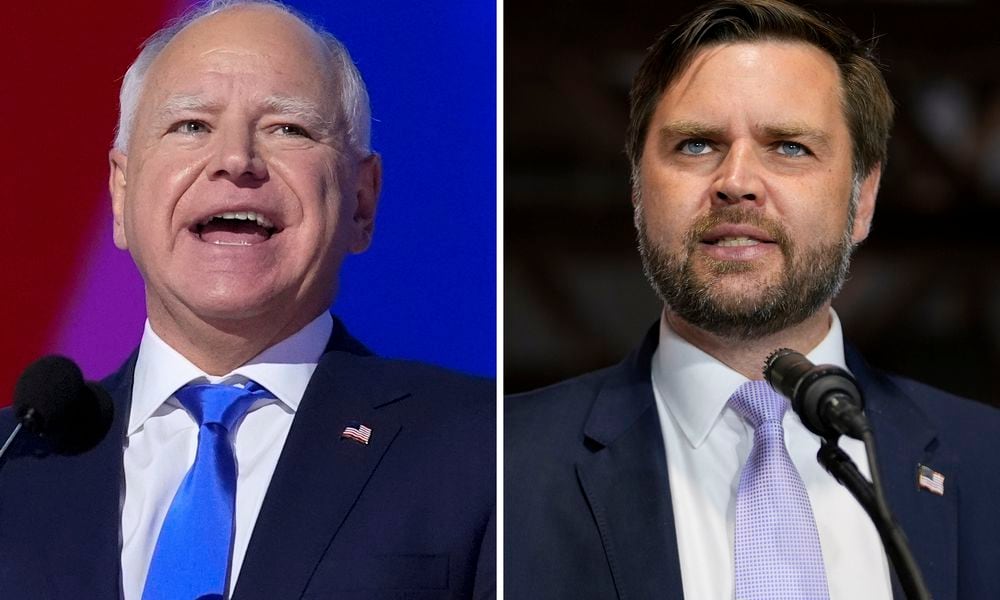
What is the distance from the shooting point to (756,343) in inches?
111

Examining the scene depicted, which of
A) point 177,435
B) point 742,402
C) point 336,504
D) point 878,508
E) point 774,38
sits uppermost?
point 774,38

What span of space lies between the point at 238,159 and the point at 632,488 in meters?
1.08

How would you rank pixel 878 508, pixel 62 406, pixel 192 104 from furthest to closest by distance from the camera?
1. pixel 192 104
2. pixel 62 406
3. pixel 878 508

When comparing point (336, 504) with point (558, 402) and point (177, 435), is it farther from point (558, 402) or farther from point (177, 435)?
point (558, 402)

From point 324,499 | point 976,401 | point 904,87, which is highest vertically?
point 904,87

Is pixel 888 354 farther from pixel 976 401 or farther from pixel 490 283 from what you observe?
pixel 490 283

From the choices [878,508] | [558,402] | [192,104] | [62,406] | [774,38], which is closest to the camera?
[878,508]

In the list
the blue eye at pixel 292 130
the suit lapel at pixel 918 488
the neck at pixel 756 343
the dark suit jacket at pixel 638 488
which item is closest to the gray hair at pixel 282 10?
the blue eye at pixel 292 130

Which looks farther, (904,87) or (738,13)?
(904,87)

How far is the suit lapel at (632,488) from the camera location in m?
2.67

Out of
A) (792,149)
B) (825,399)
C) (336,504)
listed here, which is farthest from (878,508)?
(336,504)

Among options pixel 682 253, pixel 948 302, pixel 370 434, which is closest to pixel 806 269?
pixel 682 253

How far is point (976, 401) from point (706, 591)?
2.62 ft

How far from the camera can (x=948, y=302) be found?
3.08 m
